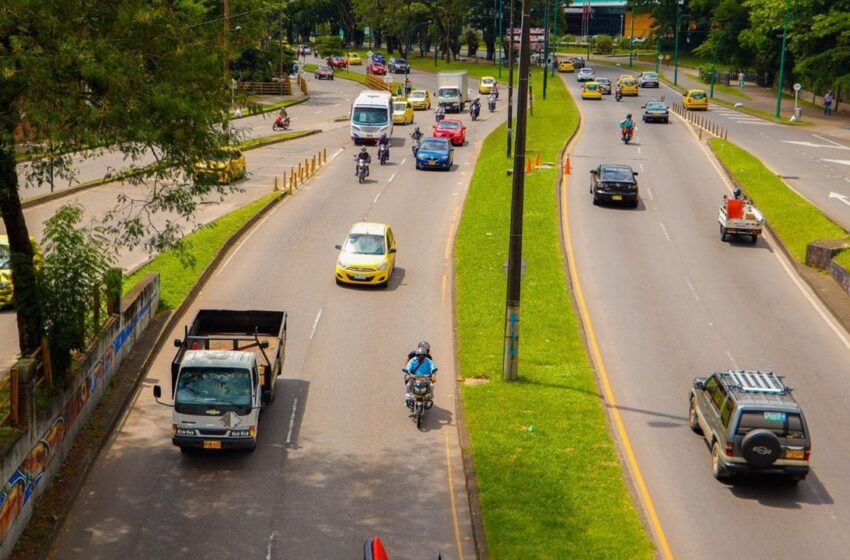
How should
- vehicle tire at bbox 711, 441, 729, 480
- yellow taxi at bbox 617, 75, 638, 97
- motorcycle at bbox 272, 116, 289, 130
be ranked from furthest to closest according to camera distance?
yellow taxi at bbox 617, 75, 638, 97 → motorcycle at bbox 272, 116, 289, 130 → vehicle tire at bbox 711, 441, 729, 480

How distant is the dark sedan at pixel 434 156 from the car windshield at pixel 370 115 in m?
8.18

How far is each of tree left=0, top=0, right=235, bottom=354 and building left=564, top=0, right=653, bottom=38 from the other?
163095mm

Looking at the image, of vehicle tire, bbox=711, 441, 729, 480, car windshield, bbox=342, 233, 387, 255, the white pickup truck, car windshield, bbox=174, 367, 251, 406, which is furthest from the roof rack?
the white pickup truck

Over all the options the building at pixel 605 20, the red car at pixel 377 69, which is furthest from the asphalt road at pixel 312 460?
the building at pixel 605 20

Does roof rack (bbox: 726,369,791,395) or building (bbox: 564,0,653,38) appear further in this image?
building (bbox: 564,0,653,38)

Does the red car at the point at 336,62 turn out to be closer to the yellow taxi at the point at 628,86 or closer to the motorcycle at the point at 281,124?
the yellow taxi at the point at 628,86

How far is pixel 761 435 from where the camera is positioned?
18.7 m

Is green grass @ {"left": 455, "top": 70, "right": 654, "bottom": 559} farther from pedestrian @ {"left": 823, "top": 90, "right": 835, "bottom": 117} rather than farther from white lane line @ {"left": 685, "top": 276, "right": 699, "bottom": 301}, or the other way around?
pedestrian @ {"left": 823, "top": 90, "right": 835, "bottom": 117}

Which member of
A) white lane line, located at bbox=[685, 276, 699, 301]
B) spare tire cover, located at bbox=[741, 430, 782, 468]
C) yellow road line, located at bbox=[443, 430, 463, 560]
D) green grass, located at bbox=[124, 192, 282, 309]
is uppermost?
spare tire cover, located at bbox=[741, 430, 782, 468]

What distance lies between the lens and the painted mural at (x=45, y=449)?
16.2 meters

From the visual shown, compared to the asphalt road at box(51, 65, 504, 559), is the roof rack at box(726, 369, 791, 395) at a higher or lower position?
higher

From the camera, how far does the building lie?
17750cm

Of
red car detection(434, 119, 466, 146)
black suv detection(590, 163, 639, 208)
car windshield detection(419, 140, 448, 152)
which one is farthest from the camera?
red car detection(434, 119, 466, 146)

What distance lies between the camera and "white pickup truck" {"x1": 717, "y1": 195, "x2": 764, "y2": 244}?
37.9 metres
